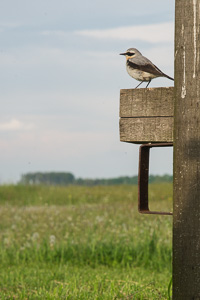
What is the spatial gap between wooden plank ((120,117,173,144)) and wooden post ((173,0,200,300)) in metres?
0.22

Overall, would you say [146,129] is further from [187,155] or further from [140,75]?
[140,75]

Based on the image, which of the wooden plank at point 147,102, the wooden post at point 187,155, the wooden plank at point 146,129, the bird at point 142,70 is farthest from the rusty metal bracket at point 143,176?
the bird at point 142,70

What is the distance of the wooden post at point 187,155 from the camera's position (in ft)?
9.34

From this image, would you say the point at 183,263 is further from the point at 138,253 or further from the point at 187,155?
the point at 138,253

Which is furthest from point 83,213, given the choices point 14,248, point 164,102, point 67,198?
point 164,102

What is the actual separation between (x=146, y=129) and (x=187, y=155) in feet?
1.45

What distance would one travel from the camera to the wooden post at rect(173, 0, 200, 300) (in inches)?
112

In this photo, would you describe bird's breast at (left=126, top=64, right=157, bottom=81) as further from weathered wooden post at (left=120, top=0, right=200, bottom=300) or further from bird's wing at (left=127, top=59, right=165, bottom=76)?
weathered wooden post at (left=120, top=0, right=200, bottom=300)

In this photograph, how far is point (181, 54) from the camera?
2924mm

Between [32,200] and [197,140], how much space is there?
16190 mm

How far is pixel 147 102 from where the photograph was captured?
3213mm

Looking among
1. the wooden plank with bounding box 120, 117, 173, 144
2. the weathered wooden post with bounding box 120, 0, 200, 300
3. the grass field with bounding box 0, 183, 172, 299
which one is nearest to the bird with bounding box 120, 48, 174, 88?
the wooden plank with bounding box 120, 117, 173, 144

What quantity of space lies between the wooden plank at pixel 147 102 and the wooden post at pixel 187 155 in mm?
207

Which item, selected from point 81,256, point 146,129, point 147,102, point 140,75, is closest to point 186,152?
point 146,129
